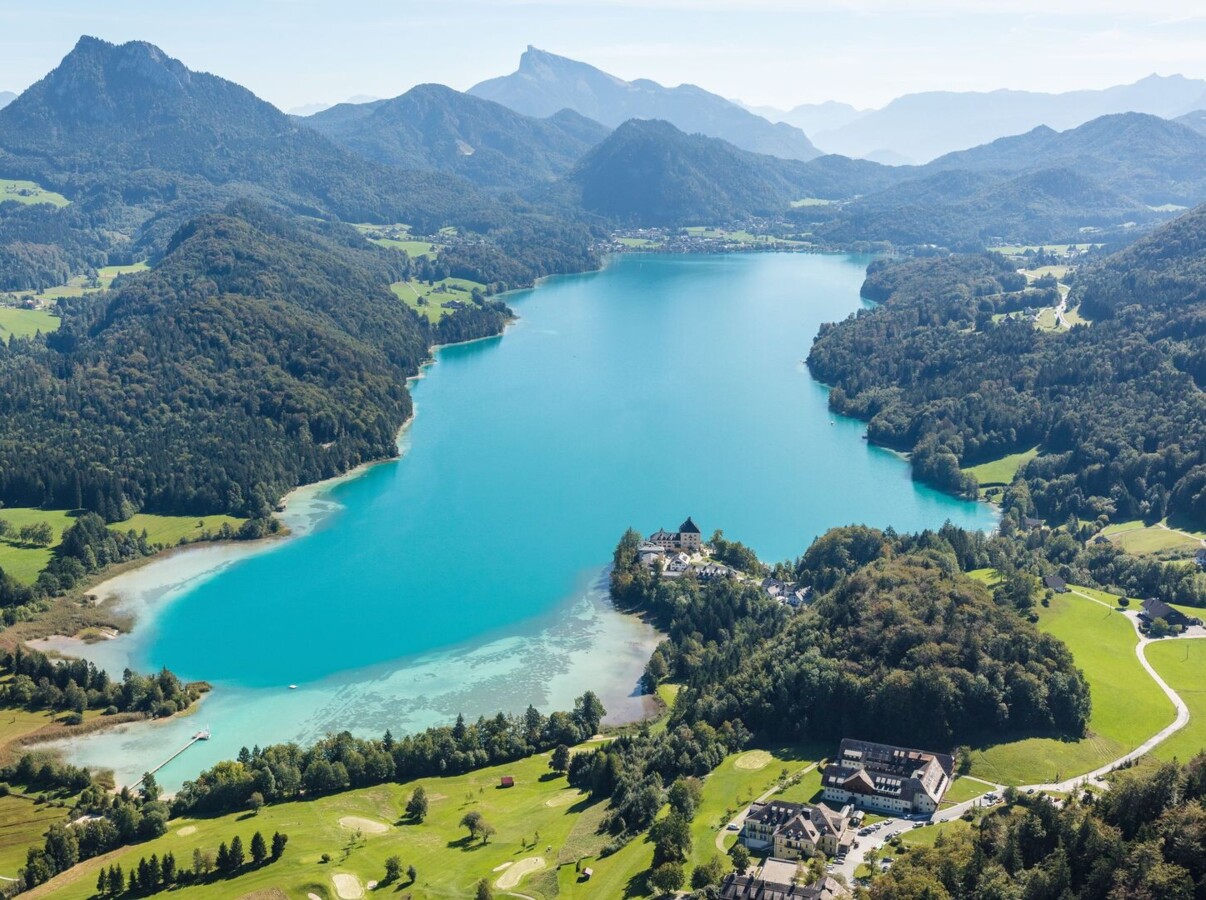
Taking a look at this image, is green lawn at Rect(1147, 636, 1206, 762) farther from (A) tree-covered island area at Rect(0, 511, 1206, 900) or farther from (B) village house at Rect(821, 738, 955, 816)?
(B) village house at Rect(821, 738, 955, 816)

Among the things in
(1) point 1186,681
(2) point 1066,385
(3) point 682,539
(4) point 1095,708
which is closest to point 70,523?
(3) point 682,539

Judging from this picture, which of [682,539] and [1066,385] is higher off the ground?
[1066,385]

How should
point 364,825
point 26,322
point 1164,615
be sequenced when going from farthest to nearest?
point 26,322
point 1164,615
point 364,825

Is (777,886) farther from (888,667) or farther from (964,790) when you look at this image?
(888,667)

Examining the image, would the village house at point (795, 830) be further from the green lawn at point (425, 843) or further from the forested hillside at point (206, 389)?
the forested hillside at point (206, 389)

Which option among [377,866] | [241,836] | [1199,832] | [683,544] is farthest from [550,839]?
[683,544]

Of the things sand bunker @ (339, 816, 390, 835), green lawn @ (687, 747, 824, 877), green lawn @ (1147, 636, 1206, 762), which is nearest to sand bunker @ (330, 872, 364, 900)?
sand bunker @ (339, 816, 390, 835)

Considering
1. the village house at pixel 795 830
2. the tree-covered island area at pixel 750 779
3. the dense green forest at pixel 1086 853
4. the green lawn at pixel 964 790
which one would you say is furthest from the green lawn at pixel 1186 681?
the village house at pixel 795 830
